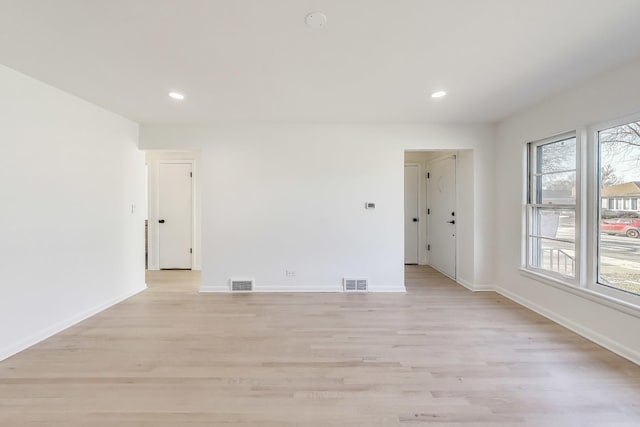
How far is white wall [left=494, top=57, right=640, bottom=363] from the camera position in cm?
234

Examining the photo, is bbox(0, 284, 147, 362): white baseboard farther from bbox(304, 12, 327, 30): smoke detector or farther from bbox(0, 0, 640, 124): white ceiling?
bbox(304, 12, 327, 30): smoke detector

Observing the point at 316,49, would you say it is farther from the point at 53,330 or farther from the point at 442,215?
the point at 442,215

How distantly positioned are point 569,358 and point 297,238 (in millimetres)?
3075

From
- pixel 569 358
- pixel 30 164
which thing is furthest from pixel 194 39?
pixel 569 358

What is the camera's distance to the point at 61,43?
1.99 metres

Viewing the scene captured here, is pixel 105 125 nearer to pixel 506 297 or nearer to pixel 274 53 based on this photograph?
pixel 274 53

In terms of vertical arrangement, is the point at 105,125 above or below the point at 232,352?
above

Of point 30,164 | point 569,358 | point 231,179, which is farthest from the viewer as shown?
point 231,179

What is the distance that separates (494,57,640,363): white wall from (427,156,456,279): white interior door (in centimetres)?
77

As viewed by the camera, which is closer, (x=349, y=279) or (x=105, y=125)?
(x=105, y=125)

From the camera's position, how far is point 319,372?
6.94 ft

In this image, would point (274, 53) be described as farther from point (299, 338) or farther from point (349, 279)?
point (349, 279)

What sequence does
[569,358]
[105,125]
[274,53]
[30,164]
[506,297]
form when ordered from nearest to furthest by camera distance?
[274,53], [569,358], [30,164], [105,125], [506,297]

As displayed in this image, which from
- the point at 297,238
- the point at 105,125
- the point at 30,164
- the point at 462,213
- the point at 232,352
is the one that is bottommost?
the point at 232,352
